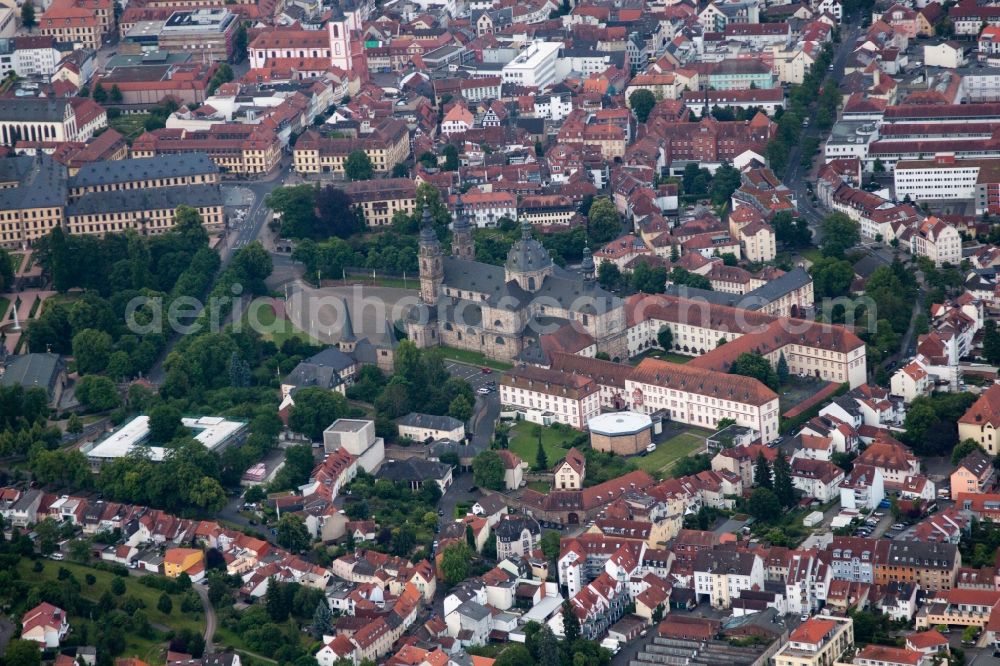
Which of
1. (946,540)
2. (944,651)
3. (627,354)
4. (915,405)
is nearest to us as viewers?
(944,651)

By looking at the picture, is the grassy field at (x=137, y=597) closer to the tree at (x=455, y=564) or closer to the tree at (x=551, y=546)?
the tree at (x=455, y=564)

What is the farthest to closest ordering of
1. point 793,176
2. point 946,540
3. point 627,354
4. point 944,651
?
point 793,176, point 627,354, point 946,540, point 944,651

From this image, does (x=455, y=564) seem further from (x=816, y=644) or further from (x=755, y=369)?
(x=755, y=369)

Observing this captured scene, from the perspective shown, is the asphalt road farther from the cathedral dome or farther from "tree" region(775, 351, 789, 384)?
the cathedral dome

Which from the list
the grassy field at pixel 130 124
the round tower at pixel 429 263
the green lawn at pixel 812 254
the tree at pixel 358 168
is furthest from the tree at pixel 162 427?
the grassy field at pixel 130 124

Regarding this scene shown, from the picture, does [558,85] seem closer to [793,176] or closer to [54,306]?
[793,176]

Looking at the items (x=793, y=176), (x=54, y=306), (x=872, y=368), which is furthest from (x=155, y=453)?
(x=793, y=176)
